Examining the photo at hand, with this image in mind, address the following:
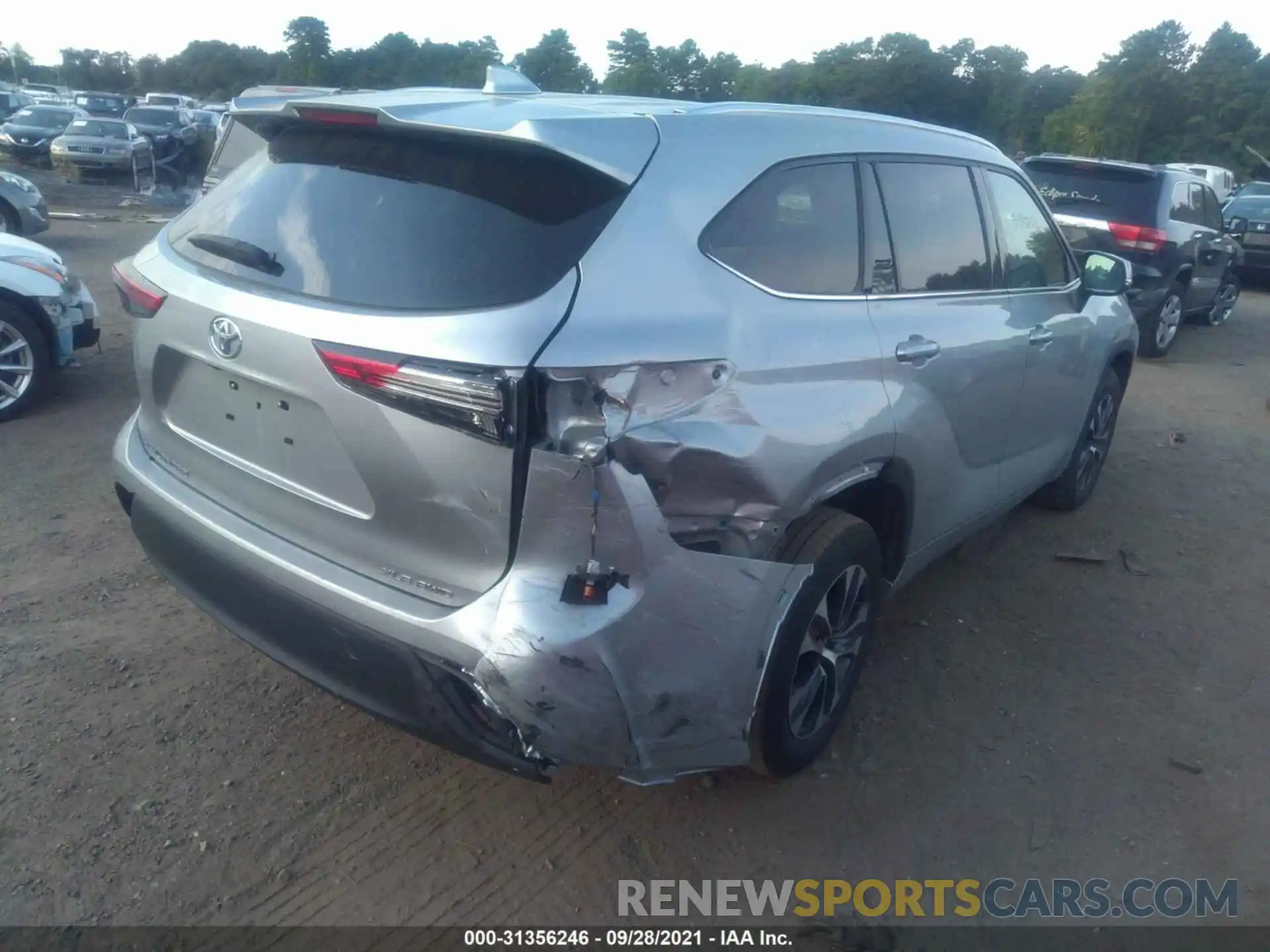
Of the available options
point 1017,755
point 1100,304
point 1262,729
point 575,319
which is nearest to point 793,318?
point 575,319

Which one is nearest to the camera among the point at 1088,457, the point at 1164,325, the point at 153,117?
the point at 1088,457

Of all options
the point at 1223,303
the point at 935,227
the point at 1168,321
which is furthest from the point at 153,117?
the point at 935,227

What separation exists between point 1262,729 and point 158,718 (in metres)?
3.88

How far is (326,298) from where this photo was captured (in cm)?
247

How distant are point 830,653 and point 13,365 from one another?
529cm

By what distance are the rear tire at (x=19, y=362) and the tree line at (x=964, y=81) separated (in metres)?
32.1

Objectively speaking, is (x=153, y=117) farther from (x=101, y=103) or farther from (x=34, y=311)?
(x=34, y=311)

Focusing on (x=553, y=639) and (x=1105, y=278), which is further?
(x=1105, y=278)

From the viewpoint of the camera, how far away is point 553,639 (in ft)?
7.45

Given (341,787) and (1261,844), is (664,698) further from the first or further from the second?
(1261,844)

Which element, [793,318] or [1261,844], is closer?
[793,318]

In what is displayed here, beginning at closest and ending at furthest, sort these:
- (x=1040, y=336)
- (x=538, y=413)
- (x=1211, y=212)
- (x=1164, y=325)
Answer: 1. (x=538, y=413)
2. (x=1040, y=336)
3. (x=1164, y=325)
4. (x=1211, y=212)

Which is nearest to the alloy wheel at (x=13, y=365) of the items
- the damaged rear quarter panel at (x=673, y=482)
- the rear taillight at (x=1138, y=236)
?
the damaged rear quarter panel at (x=673, y=482)

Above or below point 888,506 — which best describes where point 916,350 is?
above
